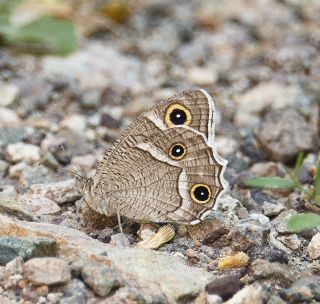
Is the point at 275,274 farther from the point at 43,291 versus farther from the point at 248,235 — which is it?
the point at 43,291

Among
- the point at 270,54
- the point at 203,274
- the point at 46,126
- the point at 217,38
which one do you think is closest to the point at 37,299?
the point at 203,274

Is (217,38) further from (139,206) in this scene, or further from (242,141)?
(139,206)

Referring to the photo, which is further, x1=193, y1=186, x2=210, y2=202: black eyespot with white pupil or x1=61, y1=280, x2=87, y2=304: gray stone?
x1=193, y1=186, x2=210, y2=202: black eyespot with white pupil

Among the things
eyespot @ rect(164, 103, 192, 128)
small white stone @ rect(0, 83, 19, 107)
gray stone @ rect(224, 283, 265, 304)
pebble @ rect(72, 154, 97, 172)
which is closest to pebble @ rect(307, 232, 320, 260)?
gray stone @ rect(224, 283, 265, 304)

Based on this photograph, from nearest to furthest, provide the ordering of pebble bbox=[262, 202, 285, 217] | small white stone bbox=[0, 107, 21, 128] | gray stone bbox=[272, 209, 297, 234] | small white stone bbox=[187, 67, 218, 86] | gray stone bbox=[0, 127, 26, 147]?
gray stone bbox=[272, 209, 297, 234], pebble bbox=[262, 202, 285, 217], gray stone bbox=[0, 127, 26, 147], small white stone bbox=[0, 107, 21, 128], small white stone bbox=[187, 67, 218, 86]

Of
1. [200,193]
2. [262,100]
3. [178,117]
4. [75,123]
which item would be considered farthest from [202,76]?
[200,193]

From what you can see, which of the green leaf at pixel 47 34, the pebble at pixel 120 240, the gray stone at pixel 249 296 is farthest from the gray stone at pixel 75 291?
the green leaf at pixel 47 34

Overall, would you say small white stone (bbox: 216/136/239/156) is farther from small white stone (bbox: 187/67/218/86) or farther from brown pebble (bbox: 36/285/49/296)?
brown pebble (bbox: 36/285/49/296)
